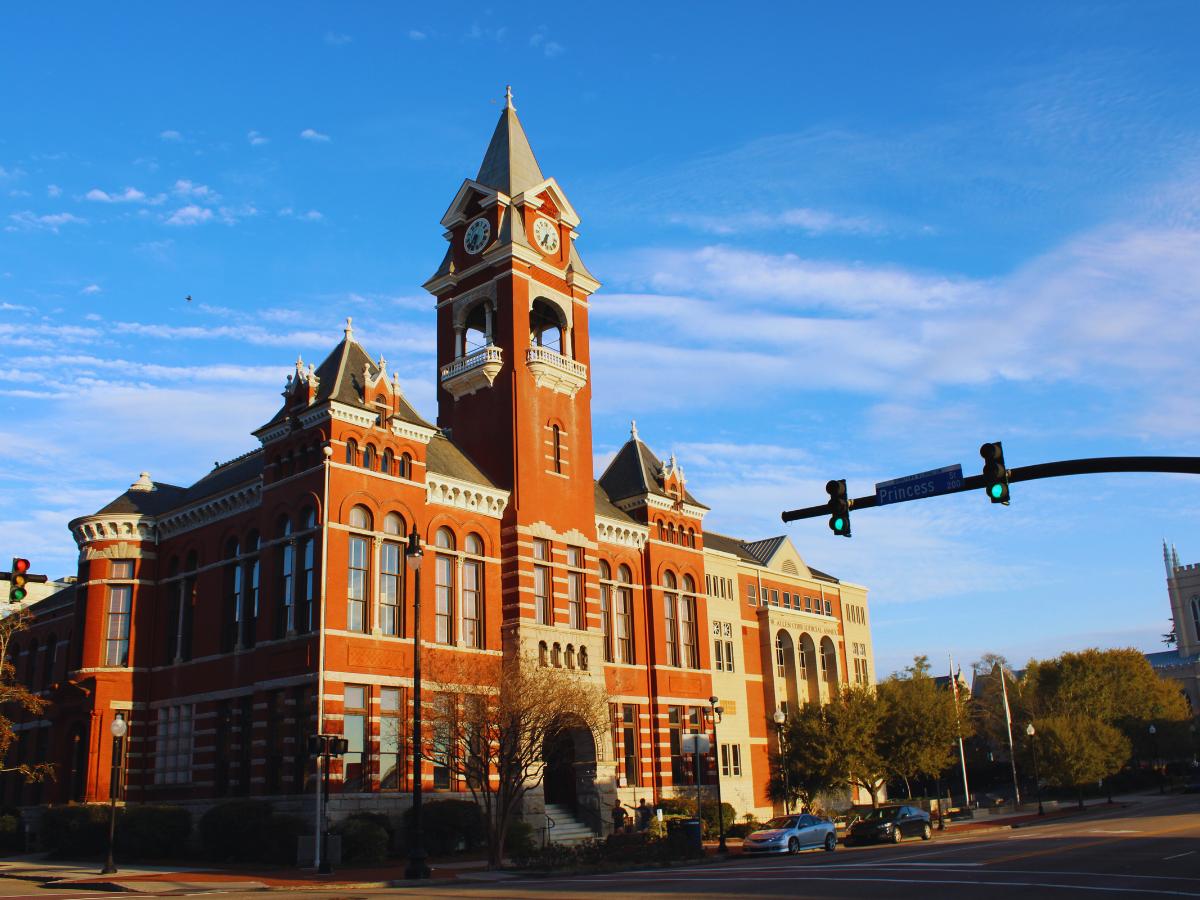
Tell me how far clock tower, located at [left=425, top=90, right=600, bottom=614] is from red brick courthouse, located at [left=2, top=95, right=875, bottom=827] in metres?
0.13

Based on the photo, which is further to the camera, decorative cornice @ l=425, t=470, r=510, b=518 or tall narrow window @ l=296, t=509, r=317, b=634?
decorative cornice @ l=425, t=470, r=510, b=518

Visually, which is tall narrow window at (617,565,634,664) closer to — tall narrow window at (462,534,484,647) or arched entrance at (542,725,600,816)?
arched entrance at (542,725,600,816)

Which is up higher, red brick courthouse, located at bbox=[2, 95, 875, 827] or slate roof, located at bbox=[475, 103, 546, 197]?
slate roof, located at bbox=[475, 103, 546, 197]

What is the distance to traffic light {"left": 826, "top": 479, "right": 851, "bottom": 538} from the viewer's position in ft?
77.5

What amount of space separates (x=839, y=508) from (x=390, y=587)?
930 inches

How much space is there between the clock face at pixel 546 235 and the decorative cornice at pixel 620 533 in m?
13.5

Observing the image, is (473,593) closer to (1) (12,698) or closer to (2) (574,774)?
(2) (574,774)

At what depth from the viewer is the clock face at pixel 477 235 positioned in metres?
52.4

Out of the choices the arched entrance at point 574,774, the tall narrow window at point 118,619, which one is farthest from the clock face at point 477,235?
the arched entrance at point 574,774

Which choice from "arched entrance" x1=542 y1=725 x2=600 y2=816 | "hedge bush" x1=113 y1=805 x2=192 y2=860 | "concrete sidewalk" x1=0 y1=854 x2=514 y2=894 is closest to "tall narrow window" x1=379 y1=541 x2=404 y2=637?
"concrete sidewalk" x1=0 y1=854 x2=514 y2=894

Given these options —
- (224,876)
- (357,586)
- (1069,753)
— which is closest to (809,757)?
(1069,753)

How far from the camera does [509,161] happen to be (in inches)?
2112

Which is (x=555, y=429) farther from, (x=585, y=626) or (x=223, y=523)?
(x=223, y=523)

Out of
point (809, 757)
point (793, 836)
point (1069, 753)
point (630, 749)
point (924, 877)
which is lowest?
point (793, 836)
